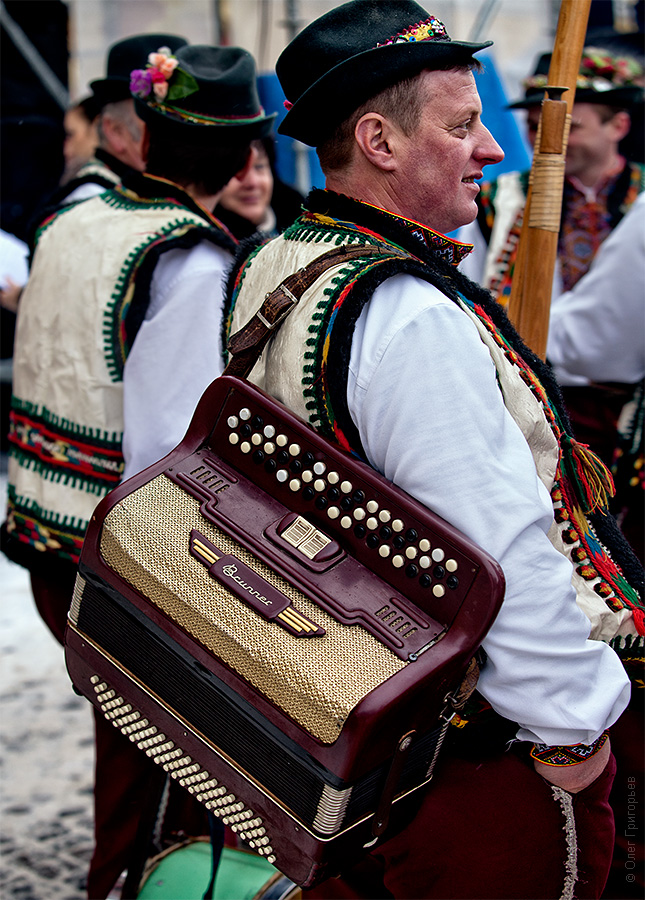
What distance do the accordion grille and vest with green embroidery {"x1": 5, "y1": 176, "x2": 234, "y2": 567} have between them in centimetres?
79

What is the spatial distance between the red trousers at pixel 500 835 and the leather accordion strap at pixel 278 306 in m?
0.72

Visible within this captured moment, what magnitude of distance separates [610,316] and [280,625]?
74.2 inches

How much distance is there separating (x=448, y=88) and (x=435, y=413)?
0.53 meters

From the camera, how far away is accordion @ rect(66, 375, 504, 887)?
3.82 ft

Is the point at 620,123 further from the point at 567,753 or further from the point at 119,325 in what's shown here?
the point at 567,753

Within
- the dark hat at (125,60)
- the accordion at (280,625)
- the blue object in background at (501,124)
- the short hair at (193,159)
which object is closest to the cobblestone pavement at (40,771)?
the accordion at (280,625)

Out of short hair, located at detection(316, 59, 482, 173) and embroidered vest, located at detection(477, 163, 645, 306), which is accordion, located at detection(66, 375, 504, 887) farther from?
embroidered vest, located at detection(477, 163, 645, 306)

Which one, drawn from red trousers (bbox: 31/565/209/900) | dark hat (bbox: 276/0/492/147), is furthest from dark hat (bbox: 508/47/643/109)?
red trousers (bbox: 31/565/209/900)

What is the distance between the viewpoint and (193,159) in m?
2.20

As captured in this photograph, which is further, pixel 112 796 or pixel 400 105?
pixel 112 796

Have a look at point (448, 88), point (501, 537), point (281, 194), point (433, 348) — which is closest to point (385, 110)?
point (448, 88)

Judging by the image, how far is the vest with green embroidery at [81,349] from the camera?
2.06 metres

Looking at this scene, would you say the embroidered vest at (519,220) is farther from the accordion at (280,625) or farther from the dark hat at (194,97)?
the accordion at (280,625)

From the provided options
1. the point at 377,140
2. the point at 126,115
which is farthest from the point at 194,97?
the point at 377,140
